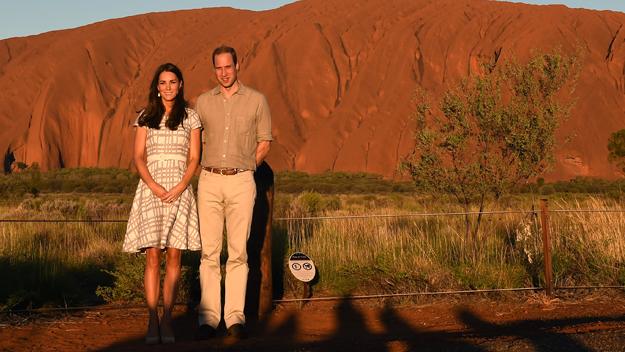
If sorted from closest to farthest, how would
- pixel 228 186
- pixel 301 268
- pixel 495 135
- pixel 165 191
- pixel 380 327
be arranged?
1. pixel 165 191
2. pixel 228 186
3. pixel 380 327
4. pixel 301 268
5. pixel 495 135

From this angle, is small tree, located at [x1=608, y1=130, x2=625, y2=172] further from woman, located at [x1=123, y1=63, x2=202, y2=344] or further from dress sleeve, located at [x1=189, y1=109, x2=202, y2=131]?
woman, located at [x1=123, y1=63, x2=202, y2=344]

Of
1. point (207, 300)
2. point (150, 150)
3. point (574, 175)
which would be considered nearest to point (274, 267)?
point (207, 300)

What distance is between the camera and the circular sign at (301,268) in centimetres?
627

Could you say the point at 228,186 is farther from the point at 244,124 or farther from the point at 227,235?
the point at 244,124

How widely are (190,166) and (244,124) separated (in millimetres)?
549

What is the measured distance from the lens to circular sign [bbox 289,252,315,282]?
20.6 feet

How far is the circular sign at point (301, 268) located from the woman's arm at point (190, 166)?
2.07 meters

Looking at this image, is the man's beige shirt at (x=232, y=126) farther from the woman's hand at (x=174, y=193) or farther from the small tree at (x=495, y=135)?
the small tree at (x=495, y=135)

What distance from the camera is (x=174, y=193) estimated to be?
441 centimetres

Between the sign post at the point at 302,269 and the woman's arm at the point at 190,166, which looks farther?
the sign post at the point at 302,269

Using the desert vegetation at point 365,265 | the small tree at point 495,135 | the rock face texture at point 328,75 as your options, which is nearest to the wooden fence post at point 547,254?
the desert vegetation at point 365,265

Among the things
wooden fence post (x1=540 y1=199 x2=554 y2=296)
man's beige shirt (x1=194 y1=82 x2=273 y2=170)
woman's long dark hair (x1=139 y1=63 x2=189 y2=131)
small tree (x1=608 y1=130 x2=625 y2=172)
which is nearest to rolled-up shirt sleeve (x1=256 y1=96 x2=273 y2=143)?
man's beige shirt (x1=194 y1=82 x2=273 y2=170)

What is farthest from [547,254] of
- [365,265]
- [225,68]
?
[225,68]

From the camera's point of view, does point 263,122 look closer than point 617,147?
Yes
